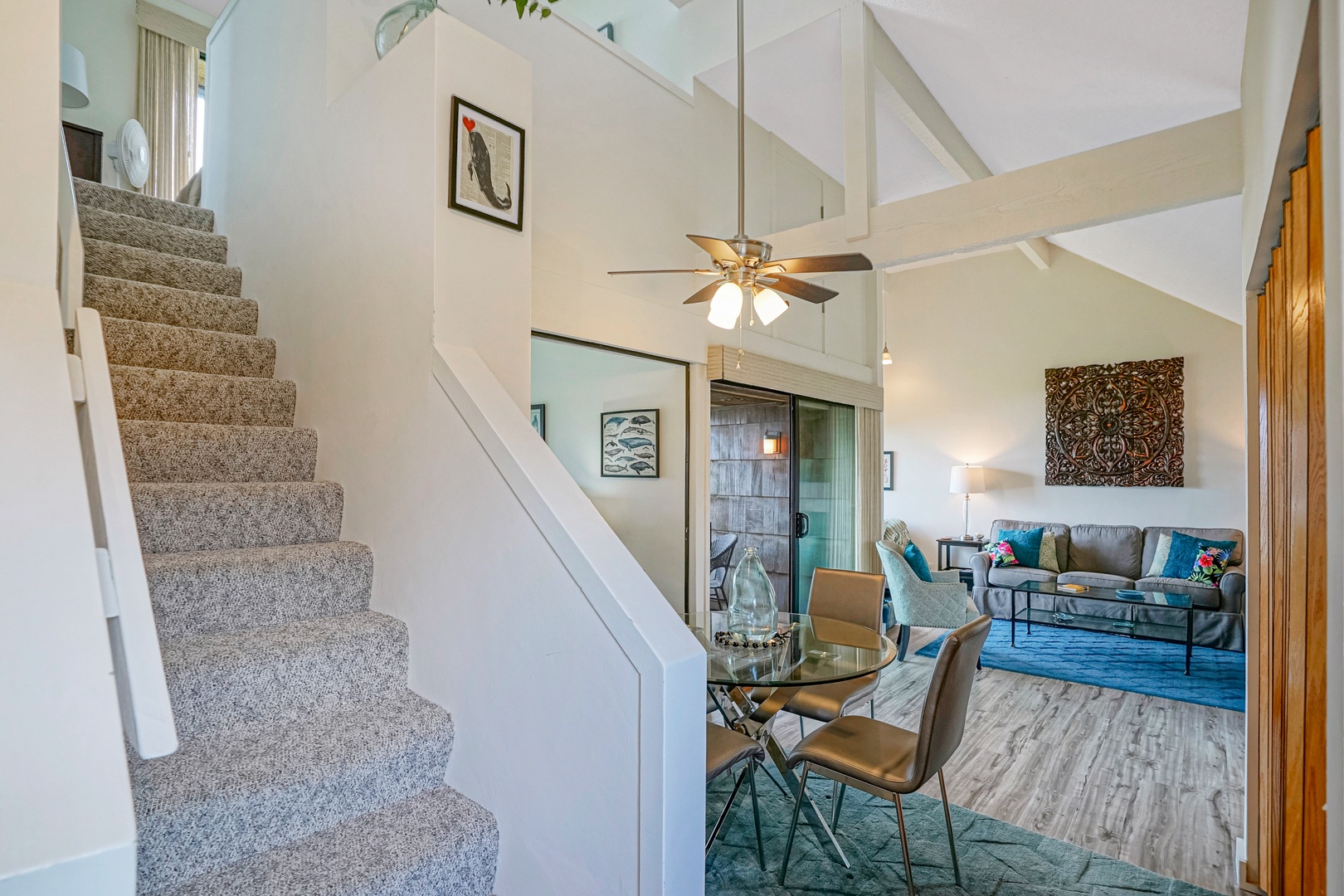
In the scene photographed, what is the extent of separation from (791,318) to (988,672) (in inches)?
109

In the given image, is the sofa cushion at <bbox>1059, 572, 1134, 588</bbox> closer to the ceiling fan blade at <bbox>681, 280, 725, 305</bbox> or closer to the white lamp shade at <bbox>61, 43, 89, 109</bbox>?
the ceiling fan blade at <bbox>681, 280, 725, 305</bbox>

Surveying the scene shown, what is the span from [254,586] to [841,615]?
94.8 inches

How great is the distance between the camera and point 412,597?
1.88 m

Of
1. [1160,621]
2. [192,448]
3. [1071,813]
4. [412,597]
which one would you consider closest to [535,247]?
[192,448]

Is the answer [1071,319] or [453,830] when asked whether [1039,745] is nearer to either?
[453,830]

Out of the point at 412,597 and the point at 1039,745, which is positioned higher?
the point at 412,597

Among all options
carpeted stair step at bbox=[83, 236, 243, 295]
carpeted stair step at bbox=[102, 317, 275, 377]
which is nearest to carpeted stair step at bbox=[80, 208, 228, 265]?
carpeted stair step at bbox=[83, 236, 243, 295]

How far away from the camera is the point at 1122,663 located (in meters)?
5.06

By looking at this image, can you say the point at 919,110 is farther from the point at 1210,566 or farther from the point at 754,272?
the point at 1210,566

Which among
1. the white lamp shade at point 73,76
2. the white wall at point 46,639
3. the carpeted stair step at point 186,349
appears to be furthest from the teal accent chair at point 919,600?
the white lamp shade at point 73,76

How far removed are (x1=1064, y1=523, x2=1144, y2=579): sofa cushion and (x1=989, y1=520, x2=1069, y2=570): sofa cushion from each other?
1.6 inches

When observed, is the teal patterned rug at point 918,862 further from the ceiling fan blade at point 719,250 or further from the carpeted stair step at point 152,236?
the carpeted stair step at point 152,236

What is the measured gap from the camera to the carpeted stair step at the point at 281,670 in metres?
1.55

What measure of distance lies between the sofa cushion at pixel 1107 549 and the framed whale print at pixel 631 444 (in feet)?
15.2
